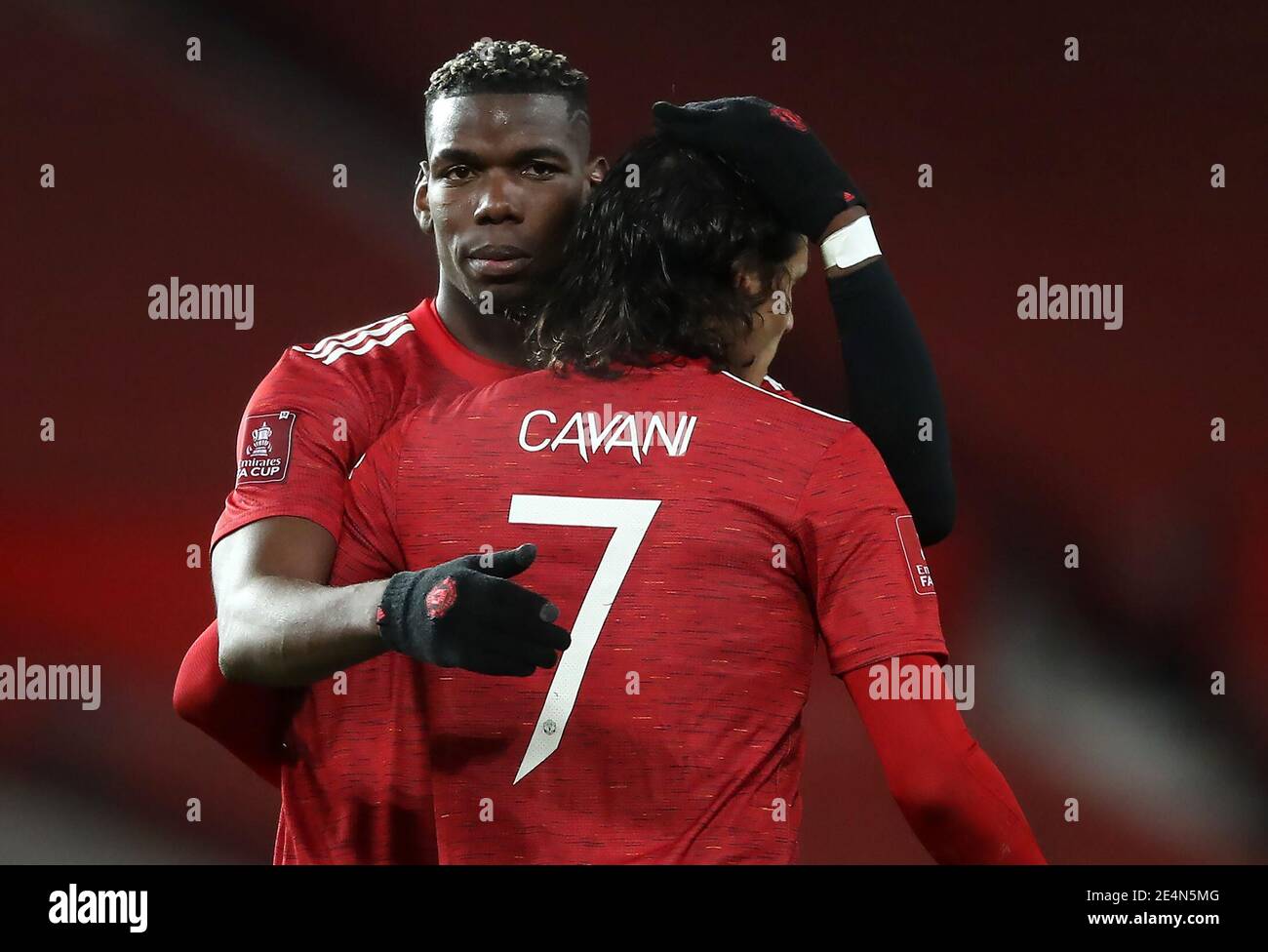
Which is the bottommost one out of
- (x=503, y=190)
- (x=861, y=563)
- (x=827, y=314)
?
(x=861, y=563)

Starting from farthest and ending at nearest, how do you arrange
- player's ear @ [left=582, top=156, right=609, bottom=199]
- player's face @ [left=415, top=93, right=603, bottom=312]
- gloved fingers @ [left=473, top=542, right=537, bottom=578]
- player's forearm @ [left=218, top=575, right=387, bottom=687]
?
player's ear @ [left=582, top=156, right=609, bottom=199] < player's face @ [left=415, top=93, right=603, bottom=312] < player's forearm @ [left=218, top=575, right=387, bottom=687] < gloved fingers @ [left=473, top=542, right=537, bottom=578]

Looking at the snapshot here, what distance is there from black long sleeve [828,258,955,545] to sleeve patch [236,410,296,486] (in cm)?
58

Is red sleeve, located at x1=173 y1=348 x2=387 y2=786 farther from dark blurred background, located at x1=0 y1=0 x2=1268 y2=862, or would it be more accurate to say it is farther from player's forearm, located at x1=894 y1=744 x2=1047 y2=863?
dark blurred background, located at x1=0 y1=0 x2=1268 y2=862

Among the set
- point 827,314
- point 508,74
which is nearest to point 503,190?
point 508,74

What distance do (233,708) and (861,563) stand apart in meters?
0.70

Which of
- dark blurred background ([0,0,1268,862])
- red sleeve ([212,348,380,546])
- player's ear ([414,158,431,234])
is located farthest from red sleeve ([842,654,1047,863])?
dark blurred background ([0,0,1268,862])

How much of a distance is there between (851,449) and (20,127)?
9.32 ft

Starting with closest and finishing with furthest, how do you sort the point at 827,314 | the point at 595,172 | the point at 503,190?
the point at 503,190 → the point at 595,172 → the point at 827,314

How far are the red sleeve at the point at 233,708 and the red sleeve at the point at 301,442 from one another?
0.48 ft

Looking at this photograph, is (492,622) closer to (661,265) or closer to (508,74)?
(661,265)

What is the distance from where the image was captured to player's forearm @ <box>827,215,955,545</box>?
5.36 feet

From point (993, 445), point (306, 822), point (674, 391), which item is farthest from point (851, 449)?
point (993, 445)

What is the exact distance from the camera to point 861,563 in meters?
1.37

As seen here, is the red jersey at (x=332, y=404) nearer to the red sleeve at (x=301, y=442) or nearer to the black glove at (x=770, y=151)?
the red sleeve at (x=301, y=442)
